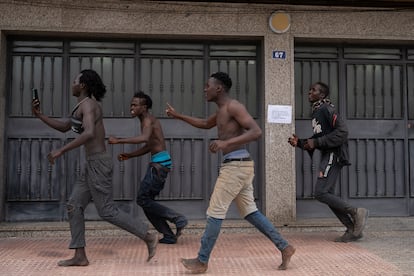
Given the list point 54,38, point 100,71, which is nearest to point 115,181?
point 100,71

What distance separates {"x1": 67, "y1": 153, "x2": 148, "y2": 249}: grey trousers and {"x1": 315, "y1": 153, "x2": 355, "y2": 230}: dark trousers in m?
2.21

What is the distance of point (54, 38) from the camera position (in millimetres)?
Answer: 7070

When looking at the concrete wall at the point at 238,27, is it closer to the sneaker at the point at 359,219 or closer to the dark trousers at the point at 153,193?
the sneaker at the point at 359,219

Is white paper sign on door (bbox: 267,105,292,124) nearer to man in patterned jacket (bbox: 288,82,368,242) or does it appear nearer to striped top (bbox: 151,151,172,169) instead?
man in patterned jacket (bbox: 288,82,368,242)

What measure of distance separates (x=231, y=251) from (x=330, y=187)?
1401 mm

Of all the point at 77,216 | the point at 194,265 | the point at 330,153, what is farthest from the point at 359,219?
the point at 77,216

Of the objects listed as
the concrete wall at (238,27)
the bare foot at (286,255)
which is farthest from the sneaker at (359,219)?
the bare foot at (286,255)

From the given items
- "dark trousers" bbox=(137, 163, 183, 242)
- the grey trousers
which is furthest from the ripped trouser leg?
"dark trousers" bbox=(137, 163, 183, 242)

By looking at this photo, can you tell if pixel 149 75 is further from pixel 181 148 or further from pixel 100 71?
pixel 181 148

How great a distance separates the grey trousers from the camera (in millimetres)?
4906

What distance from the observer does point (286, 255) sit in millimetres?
4781

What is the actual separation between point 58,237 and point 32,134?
152 cm

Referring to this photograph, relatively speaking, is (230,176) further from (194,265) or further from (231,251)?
(231,251)

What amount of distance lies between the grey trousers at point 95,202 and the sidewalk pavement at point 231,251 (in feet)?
1.22
